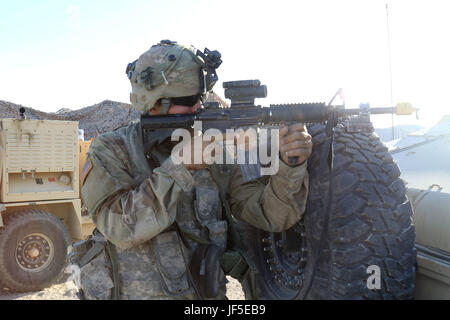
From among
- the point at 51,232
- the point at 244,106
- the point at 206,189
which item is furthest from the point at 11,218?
the point at 244,106

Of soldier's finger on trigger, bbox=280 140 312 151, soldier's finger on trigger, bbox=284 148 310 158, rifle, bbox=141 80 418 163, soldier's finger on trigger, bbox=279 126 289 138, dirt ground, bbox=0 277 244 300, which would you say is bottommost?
dirt ground, bbox=0 277 244 300

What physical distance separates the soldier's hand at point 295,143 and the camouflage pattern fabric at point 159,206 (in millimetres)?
72

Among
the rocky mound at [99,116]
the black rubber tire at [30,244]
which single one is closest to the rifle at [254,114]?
the black rubber tire at [30,244]

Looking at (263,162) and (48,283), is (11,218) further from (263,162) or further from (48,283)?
(263,162)

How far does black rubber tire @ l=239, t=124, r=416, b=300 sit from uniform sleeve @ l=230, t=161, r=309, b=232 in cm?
7

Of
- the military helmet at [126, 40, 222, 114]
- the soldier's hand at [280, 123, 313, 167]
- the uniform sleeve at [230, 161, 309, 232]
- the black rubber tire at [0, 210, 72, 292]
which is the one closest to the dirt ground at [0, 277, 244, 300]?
the black rubber tire at [0, 210, 72, 292]

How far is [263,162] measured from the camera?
95.8 inches

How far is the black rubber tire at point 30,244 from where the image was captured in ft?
20.7

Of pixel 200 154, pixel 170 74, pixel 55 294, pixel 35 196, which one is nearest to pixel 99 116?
pixel 35 196

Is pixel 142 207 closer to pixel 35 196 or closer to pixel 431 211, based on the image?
pixel 431 211

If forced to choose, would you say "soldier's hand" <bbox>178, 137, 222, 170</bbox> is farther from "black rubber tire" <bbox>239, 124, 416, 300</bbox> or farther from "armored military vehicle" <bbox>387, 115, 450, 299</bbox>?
"armored military vehicle" <bbox>387, 115, 450, 299</bbox>

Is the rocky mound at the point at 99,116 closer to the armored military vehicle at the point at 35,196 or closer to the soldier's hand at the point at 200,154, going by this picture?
the armored military vehicle at the point at 35,196

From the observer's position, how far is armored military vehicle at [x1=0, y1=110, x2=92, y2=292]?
20.8ft

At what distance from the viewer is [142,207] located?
7.46 feet
